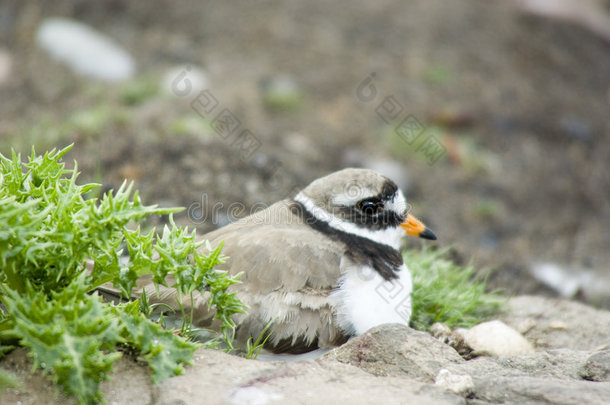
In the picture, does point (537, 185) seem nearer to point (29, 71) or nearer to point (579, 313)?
point (579, 313)

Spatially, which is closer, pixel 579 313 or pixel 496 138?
pixel 579 313

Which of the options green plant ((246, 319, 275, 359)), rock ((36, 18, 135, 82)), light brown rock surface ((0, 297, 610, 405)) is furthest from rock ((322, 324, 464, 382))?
rock ((36, 18, 135, 82))

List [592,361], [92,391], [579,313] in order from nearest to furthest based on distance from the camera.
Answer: [92,391], [592,361], [579,313]

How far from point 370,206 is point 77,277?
2056 millimetres

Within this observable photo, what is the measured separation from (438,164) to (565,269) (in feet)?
6.98

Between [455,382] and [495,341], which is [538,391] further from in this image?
[495,341]

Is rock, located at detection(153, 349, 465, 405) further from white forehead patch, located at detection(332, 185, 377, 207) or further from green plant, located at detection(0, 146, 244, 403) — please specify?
white forehead patch, located at detection(332, 185, 377, 207)

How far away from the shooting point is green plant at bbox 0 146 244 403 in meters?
2.72

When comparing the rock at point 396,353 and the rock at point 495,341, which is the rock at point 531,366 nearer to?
the rock at point 396,353

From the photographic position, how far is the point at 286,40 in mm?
9742

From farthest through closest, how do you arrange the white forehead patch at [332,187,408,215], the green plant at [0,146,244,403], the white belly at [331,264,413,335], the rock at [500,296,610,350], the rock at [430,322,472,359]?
the rock at [500,296,610,350] < the white forehead patch at [332,187,408,215] < the rock at [430,322,472,359] < the white belly at [331,264,413,335] < the green plant at [0,146,244,403]

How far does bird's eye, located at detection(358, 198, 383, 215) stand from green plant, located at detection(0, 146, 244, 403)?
134 cm

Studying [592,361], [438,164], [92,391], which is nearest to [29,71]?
[438,164]

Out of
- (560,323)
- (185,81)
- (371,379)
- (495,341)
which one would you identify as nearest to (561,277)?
(560,323)
